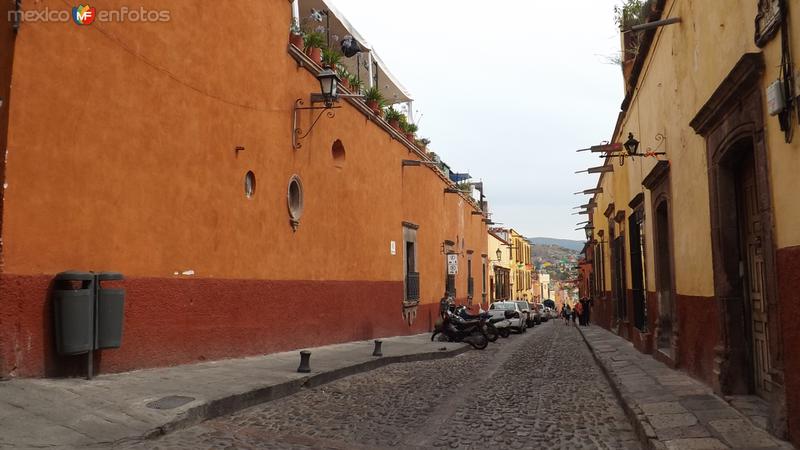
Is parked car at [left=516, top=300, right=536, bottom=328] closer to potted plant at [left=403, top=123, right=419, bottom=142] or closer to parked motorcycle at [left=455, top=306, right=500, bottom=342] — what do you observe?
potted plant at [left=403, top=123, right=419, bottom=142]

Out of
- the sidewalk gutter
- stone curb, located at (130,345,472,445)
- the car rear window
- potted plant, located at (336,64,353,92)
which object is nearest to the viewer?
stone curb, located at (130,345,472,445)

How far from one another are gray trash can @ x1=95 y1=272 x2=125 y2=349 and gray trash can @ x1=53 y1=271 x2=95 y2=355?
5.6 inches

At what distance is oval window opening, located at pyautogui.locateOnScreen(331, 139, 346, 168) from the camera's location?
1537 cm

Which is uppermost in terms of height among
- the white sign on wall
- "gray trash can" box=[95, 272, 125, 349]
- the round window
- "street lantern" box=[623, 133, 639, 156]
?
"street lantern" box=[623, 133, 639, 156]

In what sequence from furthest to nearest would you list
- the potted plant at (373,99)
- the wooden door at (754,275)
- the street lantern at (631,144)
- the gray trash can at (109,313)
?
the potted plant at (373,99) → the street lantern at (631,144) → the gray trash can at (109,313) → the wooden door at (754,275)

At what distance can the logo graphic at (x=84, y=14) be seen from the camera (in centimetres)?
751

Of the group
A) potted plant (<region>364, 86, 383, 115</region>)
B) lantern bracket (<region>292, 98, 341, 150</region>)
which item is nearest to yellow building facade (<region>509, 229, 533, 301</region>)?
potted plant (<region>364, 86, 383, 115</region>)

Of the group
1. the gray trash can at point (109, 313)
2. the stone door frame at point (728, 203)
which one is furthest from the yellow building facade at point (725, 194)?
the gray trash can at point (109, 313)

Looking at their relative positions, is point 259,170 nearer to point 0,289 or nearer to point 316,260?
point 316,260

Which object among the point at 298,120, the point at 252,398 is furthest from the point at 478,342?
→ the point at 252,398

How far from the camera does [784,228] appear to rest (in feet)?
17.5

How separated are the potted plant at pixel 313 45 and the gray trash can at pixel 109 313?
757 cm

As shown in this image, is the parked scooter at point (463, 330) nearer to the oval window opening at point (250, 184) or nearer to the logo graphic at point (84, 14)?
the oval window opening at point (250, 184)

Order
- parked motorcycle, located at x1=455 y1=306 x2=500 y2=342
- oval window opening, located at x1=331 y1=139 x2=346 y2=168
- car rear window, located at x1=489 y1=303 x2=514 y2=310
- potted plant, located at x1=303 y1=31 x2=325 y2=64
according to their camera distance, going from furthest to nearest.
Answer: car rear window, located at x1=489 y1=303 x2=514 y2=310, parked motorcycle, located at x1=455 y1=306 x2=500 y2=342, oval window opening, located at x1=331 y1=139 x2=346 y2=168, potted plant, located at x1=303 y1=31 x2=325 y2=64
